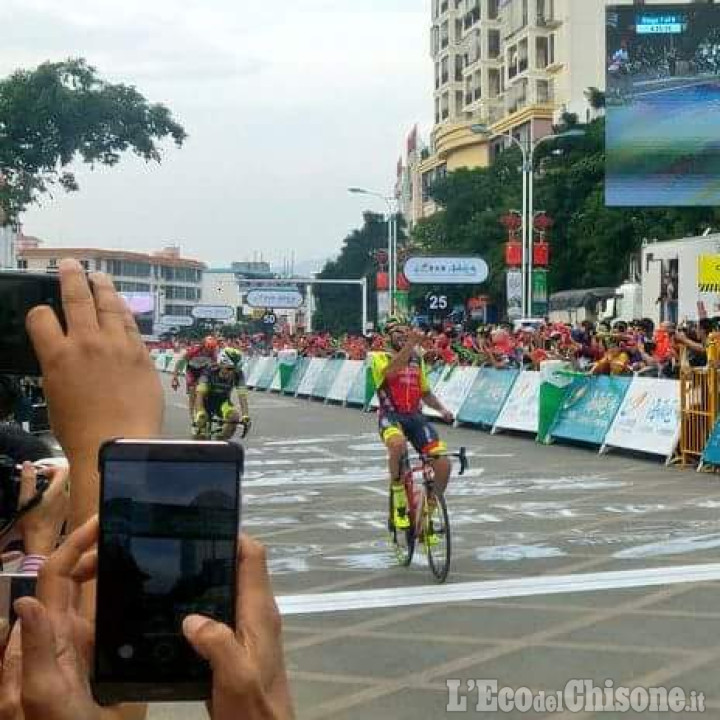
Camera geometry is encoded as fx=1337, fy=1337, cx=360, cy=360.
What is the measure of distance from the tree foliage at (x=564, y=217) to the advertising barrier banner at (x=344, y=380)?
46.4 ft

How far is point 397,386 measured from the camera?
9625mm

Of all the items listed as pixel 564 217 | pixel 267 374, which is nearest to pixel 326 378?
pixel 267 374

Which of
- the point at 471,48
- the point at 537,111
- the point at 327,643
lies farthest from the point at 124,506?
the point at 471,48

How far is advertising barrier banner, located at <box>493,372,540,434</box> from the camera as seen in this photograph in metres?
20.0

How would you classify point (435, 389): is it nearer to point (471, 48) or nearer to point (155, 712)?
point (155, 712)

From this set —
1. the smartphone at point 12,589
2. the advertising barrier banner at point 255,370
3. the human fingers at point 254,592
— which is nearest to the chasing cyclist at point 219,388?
the smartphone at point 12,589

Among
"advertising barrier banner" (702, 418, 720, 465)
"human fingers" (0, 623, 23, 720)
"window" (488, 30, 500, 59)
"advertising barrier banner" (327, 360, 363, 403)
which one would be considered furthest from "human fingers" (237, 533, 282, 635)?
"window" (488, 30, 500, 59)

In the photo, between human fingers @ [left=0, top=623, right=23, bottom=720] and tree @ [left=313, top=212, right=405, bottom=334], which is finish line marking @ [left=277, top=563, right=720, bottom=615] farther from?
tree @ [left=313, top=212, right=405, bottom=334]

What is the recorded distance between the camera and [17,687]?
1616 millimetres

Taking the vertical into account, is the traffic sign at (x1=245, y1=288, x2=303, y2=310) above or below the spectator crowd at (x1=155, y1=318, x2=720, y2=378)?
above

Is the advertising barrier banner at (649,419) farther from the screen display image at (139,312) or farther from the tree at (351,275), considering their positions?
the tree at (351,275)

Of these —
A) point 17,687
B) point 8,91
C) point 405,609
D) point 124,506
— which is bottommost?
point 405,609

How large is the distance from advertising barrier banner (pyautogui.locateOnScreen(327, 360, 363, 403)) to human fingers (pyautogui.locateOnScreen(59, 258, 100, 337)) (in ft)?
94.5

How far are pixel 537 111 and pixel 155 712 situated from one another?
79.7 m
